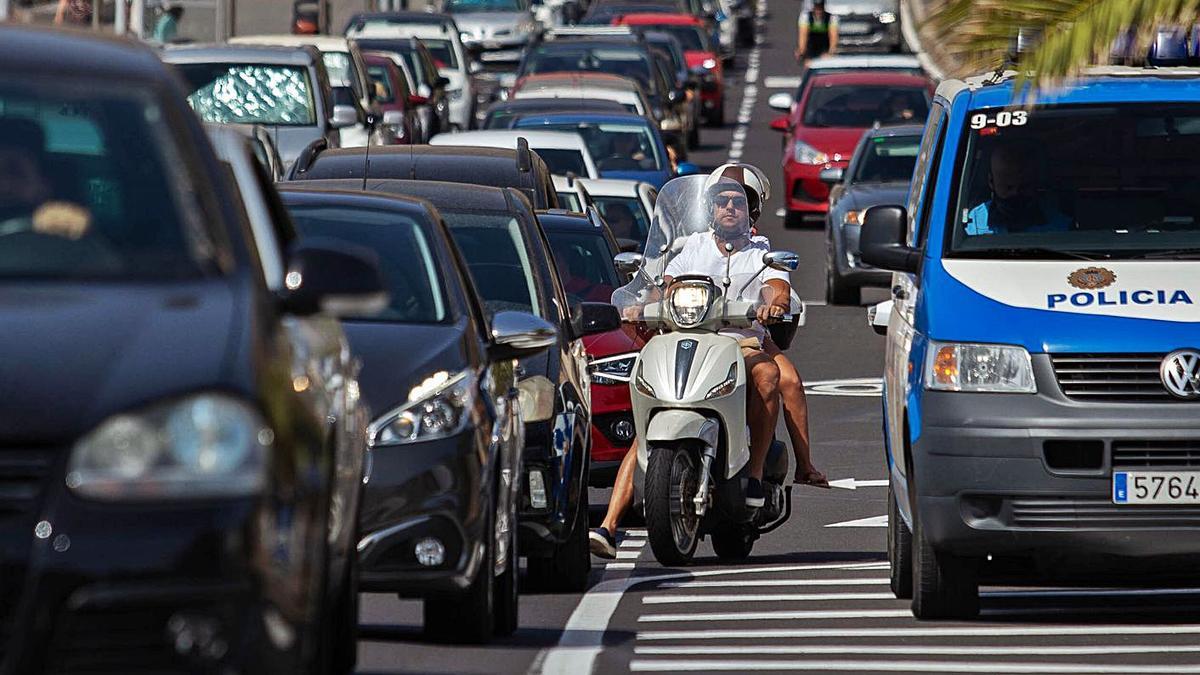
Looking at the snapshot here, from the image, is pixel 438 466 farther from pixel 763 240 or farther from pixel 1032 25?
pixel 763 240

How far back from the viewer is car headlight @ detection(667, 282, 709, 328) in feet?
41.8

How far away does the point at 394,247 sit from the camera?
10.2 metres

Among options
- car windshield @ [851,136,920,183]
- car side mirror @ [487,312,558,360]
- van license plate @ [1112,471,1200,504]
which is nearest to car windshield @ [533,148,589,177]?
car windshield @ [851,136,920,183]

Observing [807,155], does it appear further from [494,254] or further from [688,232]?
[494,254]

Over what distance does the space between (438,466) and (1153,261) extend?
9.67 ft

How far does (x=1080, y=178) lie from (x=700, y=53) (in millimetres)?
44760

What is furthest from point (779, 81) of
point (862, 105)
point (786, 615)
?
point (786, 615)

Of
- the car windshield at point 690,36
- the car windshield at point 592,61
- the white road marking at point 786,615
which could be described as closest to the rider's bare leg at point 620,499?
the white road marking at point 786,615

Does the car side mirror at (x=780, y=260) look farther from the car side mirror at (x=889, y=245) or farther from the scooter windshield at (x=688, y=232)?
the car side mirror at (x=889, y=245)

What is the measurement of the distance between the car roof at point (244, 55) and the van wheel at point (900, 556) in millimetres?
14399

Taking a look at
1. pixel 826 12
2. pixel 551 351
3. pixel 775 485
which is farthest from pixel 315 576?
pixel 826 12

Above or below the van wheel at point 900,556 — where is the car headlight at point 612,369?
below

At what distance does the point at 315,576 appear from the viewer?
242 inches

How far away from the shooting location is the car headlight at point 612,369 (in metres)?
15.4
